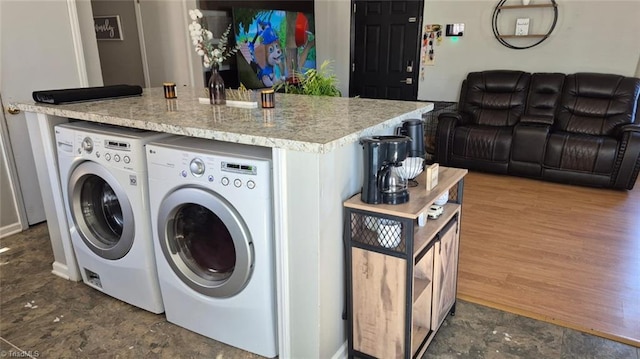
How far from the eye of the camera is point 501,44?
17.1 feet

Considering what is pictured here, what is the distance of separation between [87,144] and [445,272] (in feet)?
6.08

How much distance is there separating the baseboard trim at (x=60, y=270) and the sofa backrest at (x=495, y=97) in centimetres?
428

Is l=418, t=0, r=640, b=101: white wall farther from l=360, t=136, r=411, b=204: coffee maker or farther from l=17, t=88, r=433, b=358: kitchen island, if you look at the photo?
l=360, t=136, r=411, b=204: coffee maker

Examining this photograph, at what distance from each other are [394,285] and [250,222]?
0.61 metres

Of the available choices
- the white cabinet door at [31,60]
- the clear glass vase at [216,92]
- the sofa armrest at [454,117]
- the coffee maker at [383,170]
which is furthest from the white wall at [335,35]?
the coffee maker at [383,170]

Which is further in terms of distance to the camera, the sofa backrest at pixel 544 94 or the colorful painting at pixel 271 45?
the colorful painting at pixel 271 45

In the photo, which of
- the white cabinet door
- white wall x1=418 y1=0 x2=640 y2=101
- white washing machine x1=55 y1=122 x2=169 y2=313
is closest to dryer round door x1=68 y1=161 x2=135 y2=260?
white washing machine x1=55 y1=122 x2=169 y2=313

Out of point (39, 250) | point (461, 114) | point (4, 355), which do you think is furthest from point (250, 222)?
point (461, 114)

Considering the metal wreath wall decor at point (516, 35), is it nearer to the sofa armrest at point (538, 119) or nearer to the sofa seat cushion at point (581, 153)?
the sofa armrest at point (538, 119)

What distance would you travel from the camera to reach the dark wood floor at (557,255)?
224 cm

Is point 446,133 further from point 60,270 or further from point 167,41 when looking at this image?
point 60,270

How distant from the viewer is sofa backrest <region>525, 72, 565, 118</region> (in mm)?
4719

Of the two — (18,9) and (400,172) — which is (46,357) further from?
(18,9)

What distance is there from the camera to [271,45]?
5.66 m
